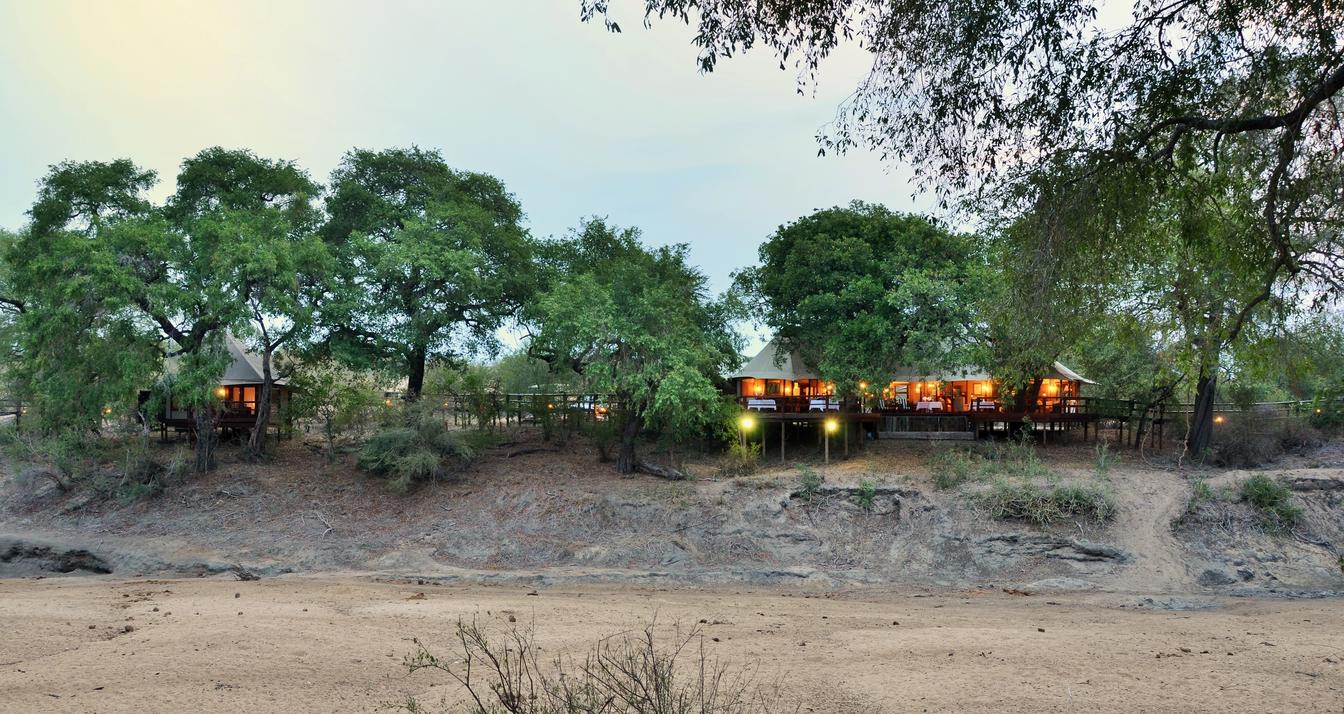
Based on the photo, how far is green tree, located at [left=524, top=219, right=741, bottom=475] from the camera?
22.8 m

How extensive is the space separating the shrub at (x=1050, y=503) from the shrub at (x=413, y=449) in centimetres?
1455

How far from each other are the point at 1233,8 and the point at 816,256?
18051 mm

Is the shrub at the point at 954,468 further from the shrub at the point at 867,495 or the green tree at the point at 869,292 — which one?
the green tree at the point at 869,292

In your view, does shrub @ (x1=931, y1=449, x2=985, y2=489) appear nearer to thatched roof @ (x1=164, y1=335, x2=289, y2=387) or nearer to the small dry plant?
the small dry plant

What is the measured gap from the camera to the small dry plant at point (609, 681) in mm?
4703

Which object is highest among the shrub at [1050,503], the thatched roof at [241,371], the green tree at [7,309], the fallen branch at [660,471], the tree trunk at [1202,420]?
the green tree at [7,309]

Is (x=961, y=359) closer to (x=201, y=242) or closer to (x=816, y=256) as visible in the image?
(x=816, y=256)

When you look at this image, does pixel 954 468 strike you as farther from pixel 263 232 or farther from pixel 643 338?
pixel 263 232

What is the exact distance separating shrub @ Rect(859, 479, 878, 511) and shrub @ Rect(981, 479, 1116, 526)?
2696 mm

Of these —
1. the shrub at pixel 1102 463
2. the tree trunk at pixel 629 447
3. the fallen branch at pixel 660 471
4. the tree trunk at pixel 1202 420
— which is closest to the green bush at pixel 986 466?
the shrub at pixel 1102 463

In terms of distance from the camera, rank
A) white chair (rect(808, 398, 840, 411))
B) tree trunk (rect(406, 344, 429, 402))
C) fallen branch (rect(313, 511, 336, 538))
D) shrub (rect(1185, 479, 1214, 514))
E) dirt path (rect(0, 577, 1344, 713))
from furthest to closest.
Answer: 1. tree trunk (rect(406, 344, 429, 402))
2. white chair (rect(808, 398, 840, 411))
3. fallen branch (rect(313, 511, 336, 538))
4. shrub (rect(1185, 479, 1214, 514))
5. dirt path (rect(0, 577, 1344, 713))

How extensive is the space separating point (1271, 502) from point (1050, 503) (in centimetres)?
519

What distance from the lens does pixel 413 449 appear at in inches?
938

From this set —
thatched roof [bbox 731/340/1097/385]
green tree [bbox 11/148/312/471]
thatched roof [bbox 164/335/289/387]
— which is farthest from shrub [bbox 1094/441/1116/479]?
thatched roof [bbox 164/335/289/387]
